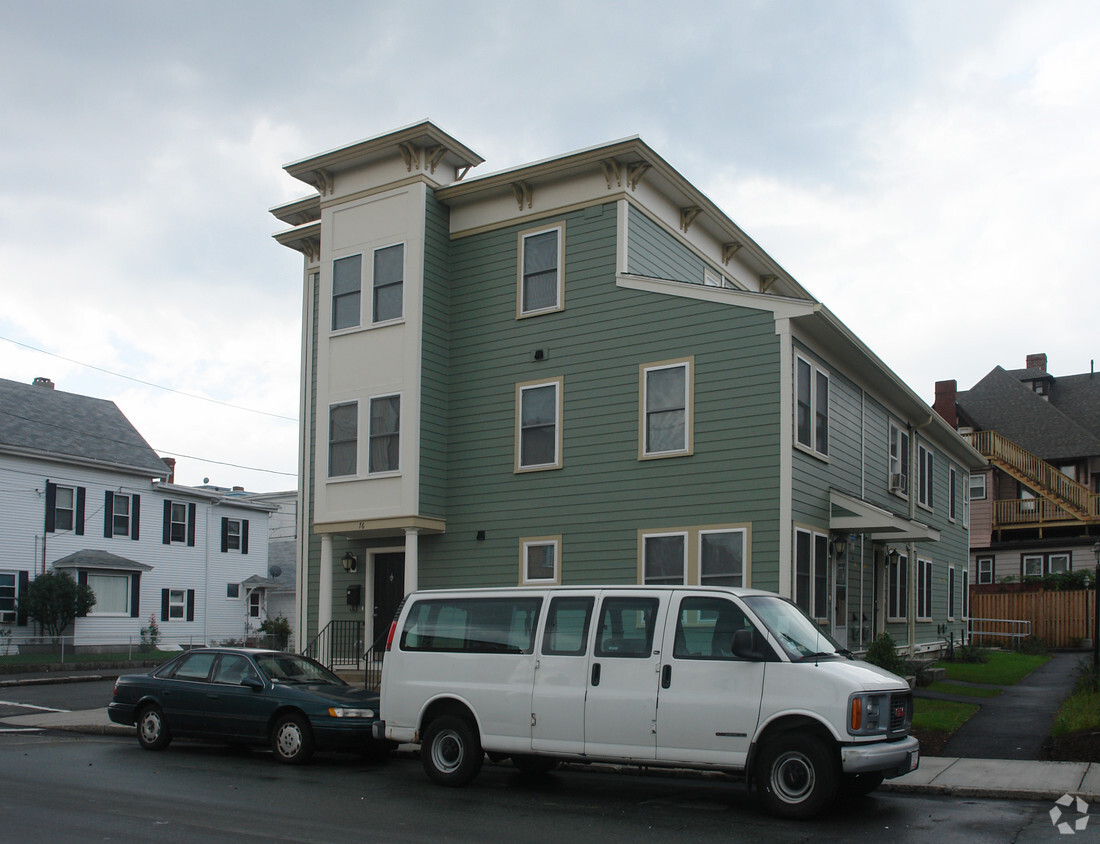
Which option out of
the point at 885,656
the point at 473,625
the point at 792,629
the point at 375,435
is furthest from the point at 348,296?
the point at 792,629

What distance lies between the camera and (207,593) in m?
43.9

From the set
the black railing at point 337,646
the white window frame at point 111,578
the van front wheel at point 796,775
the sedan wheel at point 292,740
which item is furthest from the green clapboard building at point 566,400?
the white window frame at point 111,578

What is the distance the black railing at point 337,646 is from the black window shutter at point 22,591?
19.3m

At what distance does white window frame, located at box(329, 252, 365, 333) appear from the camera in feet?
68.5

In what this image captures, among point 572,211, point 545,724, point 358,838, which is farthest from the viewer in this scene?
point 572,211

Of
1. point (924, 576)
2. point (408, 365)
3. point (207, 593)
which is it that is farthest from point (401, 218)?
point (207, 593)

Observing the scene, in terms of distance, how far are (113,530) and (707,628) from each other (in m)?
34.9

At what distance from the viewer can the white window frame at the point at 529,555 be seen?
18.8m

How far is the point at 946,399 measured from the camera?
44.2m

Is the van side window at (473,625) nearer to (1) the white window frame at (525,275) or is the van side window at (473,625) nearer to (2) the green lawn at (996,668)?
(1) the white window frame at (525,275)

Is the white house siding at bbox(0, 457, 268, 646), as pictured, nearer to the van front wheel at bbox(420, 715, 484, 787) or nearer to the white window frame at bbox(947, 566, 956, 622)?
the white window frame at bbox(947, 566, 956, 622)

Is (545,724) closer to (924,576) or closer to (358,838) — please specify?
(358,838)

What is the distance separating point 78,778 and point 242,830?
3.88m

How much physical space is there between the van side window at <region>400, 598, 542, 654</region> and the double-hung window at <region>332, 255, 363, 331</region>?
10409mm
